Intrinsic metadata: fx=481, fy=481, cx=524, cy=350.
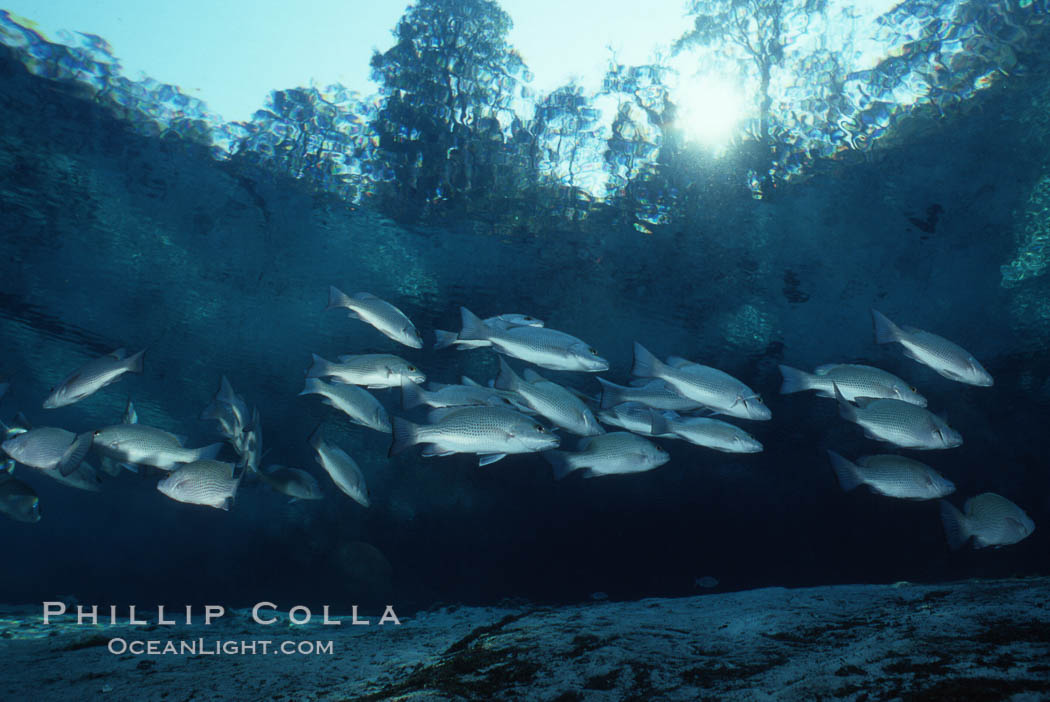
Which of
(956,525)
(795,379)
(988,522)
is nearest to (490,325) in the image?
(795,379)

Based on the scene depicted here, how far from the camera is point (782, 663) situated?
9.07ft

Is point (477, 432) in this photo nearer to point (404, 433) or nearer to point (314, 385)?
point (404, 433)

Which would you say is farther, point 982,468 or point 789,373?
point 982,468

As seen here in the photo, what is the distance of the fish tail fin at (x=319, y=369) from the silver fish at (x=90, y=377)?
177 cm

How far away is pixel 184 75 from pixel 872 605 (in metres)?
12.9

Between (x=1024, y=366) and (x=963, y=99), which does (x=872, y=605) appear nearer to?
(x=963, y=99)

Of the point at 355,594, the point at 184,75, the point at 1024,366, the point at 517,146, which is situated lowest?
the point at 355,594

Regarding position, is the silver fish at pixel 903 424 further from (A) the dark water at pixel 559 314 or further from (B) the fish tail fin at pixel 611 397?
(A) the dark water at pixel 559 314

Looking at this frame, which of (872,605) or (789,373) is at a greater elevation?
(789,373)

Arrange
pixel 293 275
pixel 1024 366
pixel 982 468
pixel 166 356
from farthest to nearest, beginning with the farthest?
pixel 982 468, pixel 166 356, pixel 1024 366, pixel 293 275

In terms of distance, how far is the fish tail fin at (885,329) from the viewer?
16.5 feet

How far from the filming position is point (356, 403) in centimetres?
616

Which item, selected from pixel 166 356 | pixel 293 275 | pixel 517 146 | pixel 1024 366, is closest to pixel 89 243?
pixel 293 275

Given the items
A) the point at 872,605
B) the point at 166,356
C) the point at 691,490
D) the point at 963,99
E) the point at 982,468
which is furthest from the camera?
the point at 691,490
